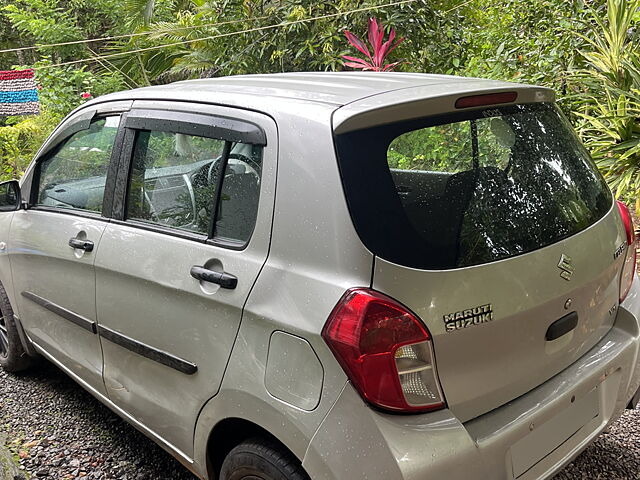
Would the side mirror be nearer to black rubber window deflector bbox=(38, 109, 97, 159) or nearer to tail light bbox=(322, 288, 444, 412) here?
black rubber window deflector bbox=(38, 109, 97, 159)

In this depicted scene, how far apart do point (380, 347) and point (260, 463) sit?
1.94 ft

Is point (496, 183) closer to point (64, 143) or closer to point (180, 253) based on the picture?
point (180, 253)

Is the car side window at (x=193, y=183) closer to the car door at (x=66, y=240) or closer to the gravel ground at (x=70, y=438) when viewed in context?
the car door at (x=66, y=240)

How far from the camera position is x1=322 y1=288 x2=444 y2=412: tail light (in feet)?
5.33

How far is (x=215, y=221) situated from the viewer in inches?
83.2

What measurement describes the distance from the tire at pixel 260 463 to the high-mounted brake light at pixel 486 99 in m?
1.20

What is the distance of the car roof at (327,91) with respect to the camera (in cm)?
187

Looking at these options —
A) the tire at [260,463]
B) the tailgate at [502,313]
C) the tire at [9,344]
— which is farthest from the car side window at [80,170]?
the tailgate at [502,313]

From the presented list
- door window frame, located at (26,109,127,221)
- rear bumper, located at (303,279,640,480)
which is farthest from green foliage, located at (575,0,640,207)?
door window frame, located at (26,109,127,221)

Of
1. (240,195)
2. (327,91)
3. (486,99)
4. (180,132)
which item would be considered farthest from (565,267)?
(180,132)

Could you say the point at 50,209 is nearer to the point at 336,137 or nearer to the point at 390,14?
the point at 336,137

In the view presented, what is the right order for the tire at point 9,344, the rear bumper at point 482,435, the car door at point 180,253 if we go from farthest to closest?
the tire at point 9,344 → the car door at point 180,253 → the rear bumper at point 482,435

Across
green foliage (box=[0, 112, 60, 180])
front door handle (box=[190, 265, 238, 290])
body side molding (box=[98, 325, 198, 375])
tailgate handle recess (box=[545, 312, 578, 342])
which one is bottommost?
green foliage (box=[0, 112, 60, 180])

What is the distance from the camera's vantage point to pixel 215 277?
1.99 metres
